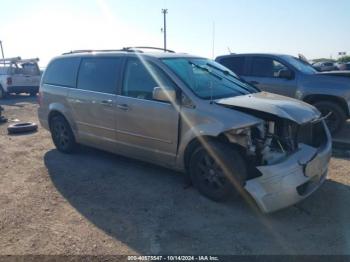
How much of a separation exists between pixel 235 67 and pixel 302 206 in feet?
16.2

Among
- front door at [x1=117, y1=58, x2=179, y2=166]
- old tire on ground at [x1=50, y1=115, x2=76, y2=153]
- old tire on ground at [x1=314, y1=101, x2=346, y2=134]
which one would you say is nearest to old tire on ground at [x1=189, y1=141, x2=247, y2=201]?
front door at [x1=117, y1=58, x2=179, y2=166]

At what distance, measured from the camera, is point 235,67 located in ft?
27.4

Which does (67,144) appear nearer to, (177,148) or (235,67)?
(177,148)

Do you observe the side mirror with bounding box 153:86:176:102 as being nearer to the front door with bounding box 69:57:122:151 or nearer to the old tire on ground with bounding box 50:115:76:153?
the front door with bounding box 69:57:122:151

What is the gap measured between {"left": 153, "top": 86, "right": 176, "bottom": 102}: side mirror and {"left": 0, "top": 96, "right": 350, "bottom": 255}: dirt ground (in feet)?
4.09

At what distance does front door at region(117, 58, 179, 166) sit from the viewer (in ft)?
14.7

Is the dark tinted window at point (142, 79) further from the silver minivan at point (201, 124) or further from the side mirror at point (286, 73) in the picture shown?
the side mirror at point (286, 73)

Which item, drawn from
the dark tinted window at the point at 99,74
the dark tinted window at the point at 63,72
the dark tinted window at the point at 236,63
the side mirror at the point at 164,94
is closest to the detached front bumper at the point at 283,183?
the side mirror at the point at 164,94

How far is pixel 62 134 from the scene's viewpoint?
20.9ft

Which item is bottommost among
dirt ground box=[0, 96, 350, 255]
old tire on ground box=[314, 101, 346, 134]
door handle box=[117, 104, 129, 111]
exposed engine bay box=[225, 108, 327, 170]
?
dirt ground box=[0, 96, 350, 255]

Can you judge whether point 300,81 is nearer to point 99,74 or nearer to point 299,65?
point 299,65

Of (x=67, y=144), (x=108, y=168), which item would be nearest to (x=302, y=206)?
(x=108, y=168)

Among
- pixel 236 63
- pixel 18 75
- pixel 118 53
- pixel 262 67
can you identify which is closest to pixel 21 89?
pixel 18 75

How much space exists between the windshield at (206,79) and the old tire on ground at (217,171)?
0.72 meters
